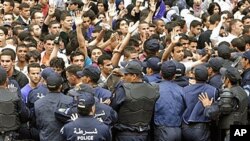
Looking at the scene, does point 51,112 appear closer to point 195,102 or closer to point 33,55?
point 195,102

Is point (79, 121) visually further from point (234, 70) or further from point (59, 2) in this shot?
point (59, 2)

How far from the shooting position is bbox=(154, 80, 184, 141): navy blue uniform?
12.7 metres

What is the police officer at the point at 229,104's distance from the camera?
12.2 meters

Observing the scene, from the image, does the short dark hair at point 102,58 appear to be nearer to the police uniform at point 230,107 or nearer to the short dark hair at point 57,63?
the short dark hair at point 57,63

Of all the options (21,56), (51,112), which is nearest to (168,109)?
(51,112)

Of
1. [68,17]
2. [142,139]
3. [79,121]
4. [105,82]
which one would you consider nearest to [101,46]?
[68,17]

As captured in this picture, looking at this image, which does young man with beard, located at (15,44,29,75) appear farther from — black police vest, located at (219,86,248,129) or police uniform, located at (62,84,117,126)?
black police vest, located at (219,86,248,129)

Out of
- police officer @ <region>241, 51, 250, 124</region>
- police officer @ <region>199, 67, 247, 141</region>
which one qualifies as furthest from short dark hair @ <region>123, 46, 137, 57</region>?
police officer @ <region>199, 67, 247, 141</region>

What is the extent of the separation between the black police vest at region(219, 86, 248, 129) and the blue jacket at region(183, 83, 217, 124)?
0.29 metres

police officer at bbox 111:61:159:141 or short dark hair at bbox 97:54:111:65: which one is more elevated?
short dark hair at bbox 97:54:111:65

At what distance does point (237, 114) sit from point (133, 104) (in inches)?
62.8

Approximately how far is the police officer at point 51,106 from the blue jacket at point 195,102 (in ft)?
6.25

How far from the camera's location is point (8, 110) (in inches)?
466

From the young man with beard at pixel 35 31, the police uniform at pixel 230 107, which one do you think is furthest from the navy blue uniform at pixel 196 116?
the young man with beard at pixel 35 31
